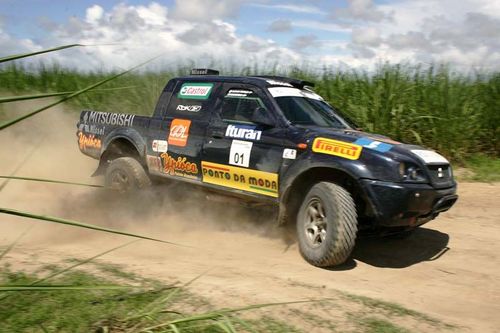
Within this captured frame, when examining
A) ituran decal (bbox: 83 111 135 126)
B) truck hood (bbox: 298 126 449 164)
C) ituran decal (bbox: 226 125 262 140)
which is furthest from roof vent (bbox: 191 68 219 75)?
truck hood (bbox: 298 126 449 164)

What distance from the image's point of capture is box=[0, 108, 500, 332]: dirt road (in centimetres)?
446

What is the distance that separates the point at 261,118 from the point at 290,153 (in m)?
0.52

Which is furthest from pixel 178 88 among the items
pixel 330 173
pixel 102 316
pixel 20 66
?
pixel 20 66

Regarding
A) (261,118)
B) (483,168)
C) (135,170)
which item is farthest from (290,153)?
(483,168)

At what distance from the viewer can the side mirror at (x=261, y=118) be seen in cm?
561

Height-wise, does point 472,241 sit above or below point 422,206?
below

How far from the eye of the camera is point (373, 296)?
4480 mm

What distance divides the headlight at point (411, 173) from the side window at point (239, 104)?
1.80 metres

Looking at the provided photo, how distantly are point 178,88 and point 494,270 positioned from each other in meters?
4.43

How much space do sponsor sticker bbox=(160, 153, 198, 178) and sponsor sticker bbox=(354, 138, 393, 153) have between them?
7.02ft

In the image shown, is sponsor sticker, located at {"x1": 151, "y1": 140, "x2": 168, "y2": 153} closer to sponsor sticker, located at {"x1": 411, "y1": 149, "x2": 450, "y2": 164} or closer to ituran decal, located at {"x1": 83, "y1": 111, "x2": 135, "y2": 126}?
ituran decal, located at {"x1": 83, "y1": 111, "x2": 135, "y2": 126}

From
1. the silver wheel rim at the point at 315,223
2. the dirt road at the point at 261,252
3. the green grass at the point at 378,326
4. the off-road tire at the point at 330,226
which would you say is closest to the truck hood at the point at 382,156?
the off-road tire at the point at 330,226

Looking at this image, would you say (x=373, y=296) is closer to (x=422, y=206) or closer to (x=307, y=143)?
(x=422, y=206)

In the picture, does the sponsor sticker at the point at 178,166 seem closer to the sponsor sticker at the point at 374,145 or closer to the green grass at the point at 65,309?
the sponsor sticker at the point at 374,145
